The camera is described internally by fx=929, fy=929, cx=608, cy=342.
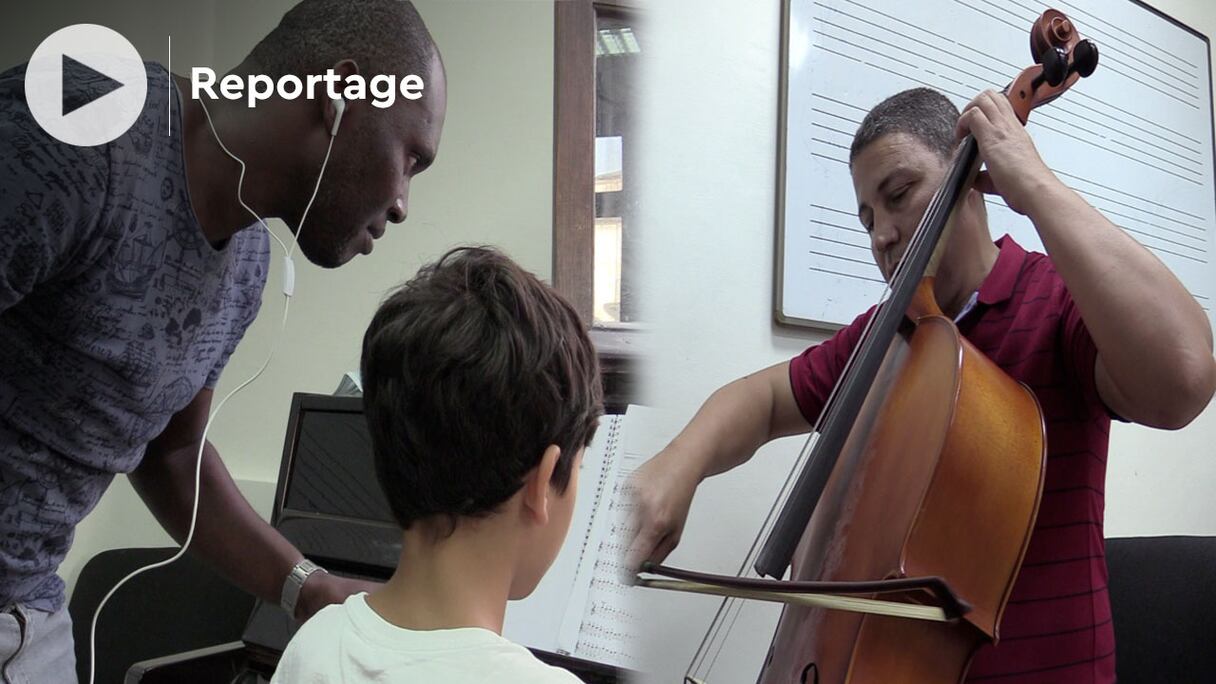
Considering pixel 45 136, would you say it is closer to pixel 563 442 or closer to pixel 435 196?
pixel 563 442

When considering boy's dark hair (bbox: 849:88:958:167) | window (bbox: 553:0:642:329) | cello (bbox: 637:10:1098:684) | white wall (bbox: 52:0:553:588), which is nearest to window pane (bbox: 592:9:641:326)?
window (bbox: 553:0:642:329)

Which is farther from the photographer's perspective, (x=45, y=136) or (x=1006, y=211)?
(x=1006, y=211)

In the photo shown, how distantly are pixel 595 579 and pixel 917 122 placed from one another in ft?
2.17

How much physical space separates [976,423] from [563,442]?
351mm

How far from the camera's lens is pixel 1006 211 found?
1542 mm

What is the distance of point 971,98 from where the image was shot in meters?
1.53

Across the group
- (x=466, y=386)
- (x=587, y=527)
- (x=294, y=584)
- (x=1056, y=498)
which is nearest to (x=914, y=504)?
(x=1056, y=498)

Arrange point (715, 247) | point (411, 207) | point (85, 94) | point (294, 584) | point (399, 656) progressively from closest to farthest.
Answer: point (399, 656), point (85, 94), point (294, 584), point (715, 247), point (411, 207)

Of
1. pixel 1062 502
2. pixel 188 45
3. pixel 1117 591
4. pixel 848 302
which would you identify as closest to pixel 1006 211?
pixel 848 302

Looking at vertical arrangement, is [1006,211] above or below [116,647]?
above

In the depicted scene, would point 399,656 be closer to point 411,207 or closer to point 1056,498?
point 1056,498

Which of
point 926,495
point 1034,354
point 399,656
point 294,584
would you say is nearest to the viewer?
point 399,656

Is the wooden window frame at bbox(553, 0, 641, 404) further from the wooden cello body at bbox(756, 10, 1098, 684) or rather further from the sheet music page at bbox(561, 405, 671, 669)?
the wooden cello body at bbox(756, 10, 1098, 684)

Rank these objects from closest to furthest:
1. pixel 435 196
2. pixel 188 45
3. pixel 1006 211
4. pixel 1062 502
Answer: pixel 1062 502
pixel 1006 211
pixel 435 196
pixel 188 45
